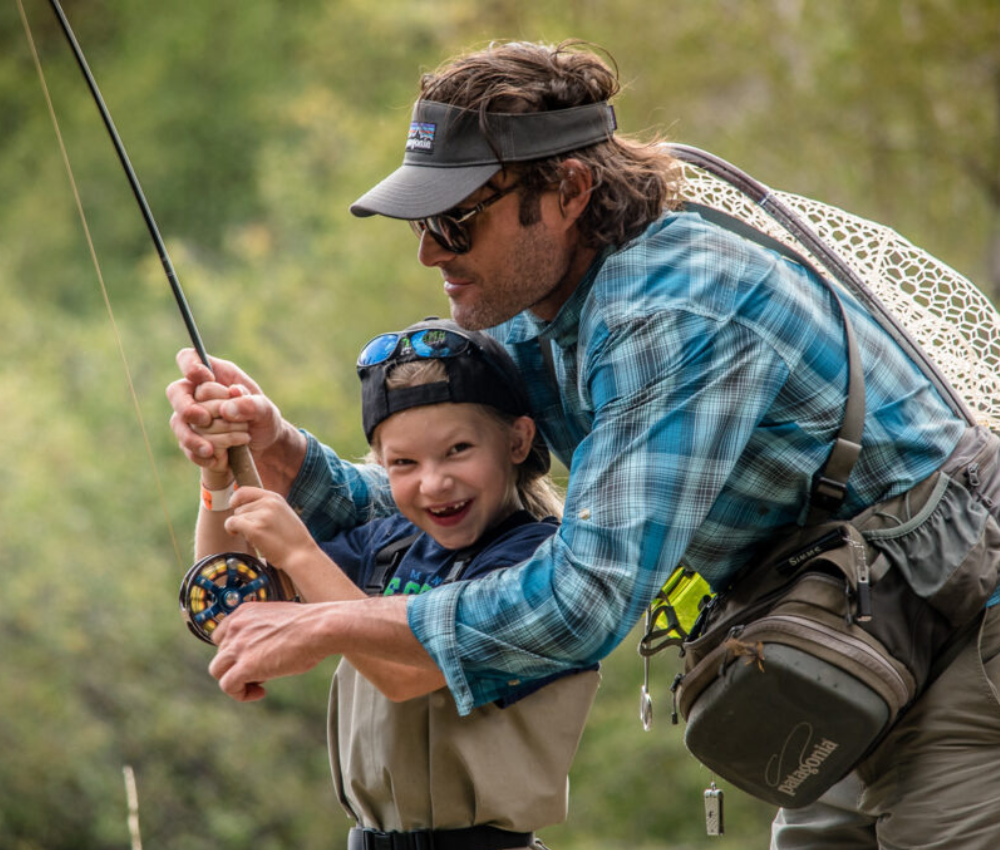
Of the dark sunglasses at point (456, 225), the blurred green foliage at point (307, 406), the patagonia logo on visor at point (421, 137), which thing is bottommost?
the blurred green foliage at point (307, 406)

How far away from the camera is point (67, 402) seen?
13031mm

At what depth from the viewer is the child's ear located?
7.62 feet

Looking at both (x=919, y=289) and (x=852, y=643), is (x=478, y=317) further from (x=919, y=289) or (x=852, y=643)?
(x=919, y=289)

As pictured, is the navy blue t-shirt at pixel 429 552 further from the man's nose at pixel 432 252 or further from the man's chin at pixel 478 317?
the man's nose at pixel 432 252

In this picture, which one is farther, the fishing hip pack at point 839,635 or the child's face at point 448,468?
the child's face at point 448,468

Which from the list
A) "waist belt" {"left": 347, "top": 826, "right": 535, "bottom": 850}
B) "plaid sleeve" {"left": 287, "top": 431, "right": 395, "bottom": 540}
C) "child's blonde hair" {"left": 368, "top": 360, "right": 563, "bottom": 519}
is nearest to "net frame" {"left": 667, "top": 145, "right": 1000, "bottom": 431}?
"child's blonde hair" {"left": 368, "top": 360, "right": 563, "bottom": 519}

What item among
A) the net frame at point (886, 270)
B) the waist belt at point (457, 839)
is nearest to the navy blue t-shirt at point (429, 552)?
the waist belt at point (457, 839)

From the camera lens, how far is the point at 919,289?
8.62ft

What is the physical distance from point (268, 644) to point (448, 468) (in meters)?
0.47

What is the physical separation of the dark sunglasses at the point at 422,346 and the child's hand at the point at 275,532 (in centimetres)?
36

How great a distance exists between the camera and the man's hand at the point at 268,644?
1.86m

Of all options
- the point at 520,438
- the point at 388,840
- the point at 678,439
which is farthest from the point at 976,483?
the point at 388,840

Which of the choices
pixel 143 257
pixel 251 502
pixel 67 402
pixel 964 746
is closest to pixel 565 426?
pixel 251 502

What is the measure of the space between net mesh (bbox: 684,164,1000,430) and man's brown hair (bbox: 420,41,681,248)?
12.6 inches
